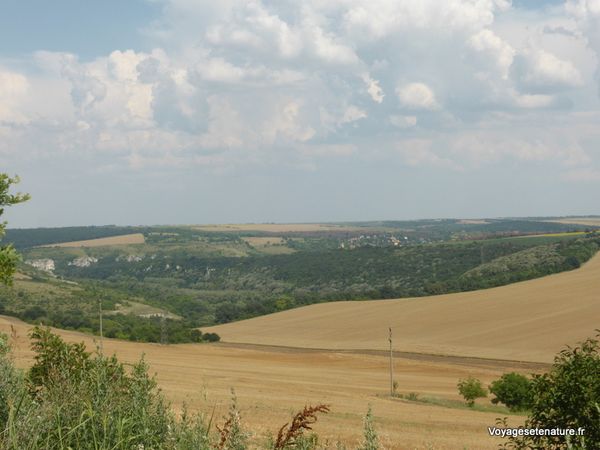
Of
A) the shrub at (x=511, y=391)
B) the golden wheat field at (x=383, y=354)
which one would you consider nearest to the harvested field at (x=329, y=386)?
the golden wheat field at (x=383, y=354)

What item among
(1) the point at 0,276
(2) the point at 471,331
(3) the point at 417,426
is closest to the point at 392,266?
(2) the point at 471,331

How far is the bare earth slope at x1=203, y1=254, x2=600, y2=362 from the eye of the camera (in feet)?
238

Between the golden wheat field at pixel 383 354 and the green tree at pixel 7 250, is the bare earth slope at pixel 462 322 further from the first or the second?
the green tree at pixel 7 250

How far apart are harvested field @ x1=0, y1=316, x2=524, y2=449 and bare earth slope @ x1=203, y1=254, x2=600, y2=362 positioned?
6.01m

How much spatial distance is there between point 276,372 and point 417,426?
30812mm

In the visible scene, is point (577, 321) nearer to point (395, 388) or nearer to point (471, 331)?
point (471, 331)

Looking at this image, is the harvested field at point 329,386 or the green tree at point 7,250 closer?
the green tree at point 7,250

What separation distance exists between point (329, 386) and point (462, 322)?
132 ft

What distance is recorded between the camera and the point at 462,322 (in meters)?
85.4

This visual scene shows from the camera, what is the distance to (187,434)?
251 inches

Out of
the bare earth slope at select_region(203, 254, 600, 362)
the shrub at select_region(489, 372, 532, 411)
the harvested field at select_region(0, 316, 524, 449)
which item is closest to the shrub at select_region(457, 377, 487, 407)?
the shrub at select_region(489, 372, 532, 411)

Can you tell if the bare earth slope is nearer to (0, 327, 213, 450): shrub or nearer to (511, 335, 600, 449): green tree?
(511, 335, 600, 449): green tree

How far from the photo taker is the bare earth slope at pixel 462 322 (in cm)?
7256

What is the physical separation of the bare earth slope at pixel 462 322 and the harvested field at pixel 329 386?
6008 mm
